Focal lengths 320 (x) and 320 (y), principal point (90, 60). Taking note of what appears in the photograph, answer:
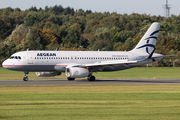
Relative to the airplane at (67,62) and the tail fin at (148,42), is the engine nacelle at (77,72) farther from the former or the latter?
the tail fin at (148,42)

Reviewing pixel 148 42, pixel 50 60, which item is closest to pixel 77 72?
pixel 50 60

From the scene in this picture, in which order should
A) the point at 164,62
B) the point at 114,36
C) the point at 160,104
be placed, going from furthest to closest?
1. the point at 114,36
2. the point at 164,62
3. the point at 160,104

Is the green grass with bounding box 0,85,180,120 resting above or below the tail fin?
below

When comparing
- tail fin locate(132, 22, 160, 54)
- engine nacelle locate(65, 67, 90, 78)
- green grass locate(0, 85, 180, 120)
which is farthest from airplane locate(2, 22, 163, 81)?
green grass locate(0, 85, 180, 120)

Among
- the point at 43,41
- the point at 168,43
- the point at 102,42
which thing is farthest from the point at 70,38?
the point at 168,43

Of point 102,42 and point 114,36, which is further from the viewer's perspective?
point 114,36

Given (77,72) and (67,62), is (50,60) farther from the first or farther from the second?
(77,72)

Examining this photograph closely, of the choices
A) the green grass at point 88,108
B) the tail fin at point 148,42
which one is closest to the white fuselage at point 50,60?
the tail fin at point 148,42

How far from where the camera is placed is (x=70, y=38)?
156750mm

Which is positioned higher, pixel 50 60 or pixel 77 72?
pixel 50 60

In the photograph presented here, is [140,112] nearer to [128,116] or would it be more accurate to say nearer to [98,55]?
[128,116]

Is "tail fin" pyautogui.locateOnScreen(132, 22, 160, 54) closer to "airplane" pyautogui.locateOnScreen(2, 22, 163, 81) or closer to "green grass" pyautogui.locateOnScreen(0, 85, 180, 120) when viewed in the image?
"airplane" pyautogui.locateOnScreen(2, 22, 163, 81)

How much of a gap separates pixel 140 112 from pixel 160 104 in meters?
3.42

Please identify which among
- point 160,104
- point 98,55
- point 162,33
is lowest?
point 160,104
